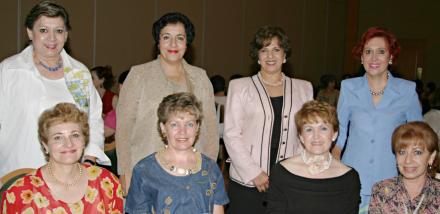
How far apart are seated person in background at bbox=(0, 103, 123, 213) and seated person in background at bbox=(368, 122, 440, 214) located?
148 centimetres

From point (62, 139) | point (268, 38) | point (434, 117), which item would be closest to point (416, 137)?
point (268, 38)

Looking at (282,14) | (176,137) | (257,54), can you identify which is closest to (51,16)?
(176,137)

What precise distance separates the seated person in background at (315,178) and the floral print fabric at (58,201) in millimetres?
824

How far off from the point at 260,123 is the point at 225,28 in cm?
778

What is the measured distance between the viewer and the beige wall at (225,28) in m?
8.45

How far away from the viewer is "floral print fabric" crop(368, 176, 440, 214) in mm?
3014

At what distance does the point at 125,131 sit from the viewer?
3.37 metres

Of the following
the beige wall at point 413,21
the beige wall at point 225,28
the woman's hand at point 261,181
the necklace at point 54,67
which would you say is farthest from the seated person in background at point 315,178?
the beige wall at point 413,21

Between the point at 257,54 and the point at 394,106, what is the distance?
36.3 inches

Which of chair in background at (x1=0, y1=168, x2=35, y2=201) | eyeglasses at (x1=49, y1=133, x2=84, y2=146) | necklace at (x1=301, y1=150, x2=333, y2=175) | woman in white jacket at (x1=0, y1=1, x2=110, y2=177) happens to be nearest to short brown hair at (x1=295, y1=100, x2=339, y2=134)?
necklace at (x1=301, y1=150, x2=333, y2=175)

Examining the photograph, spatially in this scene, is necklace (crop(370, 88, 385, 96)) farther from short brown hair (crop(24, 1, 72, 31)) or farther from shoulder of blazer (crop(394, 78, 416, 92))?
short brown hair (crop(24, 1, 72, 31))

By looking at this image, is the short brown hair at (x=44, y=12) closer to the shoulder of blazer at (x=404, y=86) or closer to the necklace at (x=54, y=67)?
the necklace at (x=54, y=67)

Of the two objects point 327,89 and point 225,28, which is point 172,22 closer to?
point 327,89

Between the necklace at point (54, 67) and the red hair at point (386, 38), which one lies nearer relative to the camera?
the necklace at point (54, 67)
